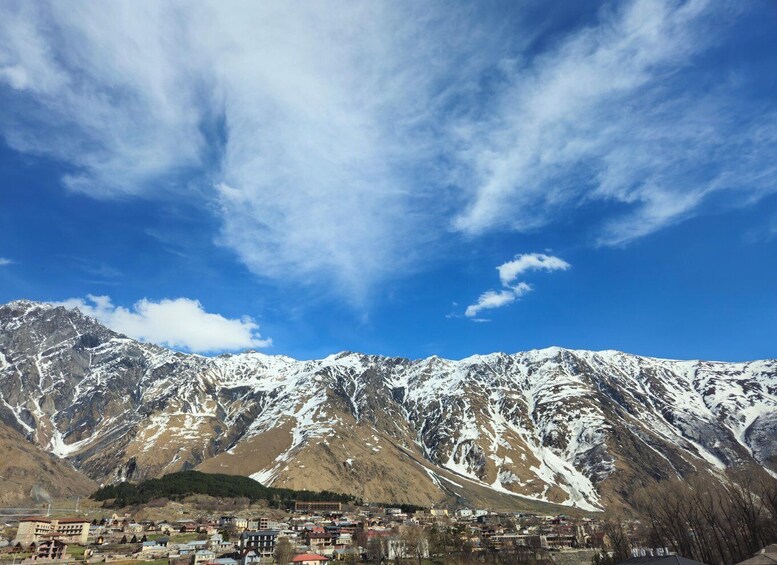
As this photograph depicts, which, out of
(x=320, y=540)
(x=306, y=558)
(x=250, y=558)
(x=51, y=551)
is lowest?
(x=250, y=558)

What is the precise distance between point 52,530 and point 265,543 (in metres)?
48.6

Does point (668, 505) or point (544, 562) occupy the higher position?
point (668, 505)

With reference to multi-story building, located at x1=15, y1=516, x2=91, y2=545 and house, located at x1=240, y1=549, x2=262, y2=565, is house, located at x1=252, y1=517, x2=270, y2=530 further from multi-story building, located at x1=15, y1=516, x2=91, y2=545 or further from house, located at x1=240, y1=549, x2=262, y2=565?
house, located at x1=240, y1=549, x2=262, y2=565

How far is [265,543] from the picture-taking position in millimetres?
115562

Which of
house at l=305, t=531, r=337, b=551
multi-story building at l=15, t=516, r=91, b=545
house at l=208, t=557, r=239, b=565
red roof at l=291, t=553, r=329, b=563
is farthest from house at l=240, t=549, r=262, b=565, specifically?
multi-story building at l=15, t=516, r=91, b=545

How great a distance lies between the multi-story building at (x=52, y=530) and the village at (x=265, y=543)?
193 millimetres

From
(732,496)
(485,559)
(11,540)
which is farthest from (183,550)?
(732,496)

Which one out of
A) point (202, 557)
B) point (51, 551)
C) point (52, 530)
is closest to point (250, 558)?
point (202, 557)

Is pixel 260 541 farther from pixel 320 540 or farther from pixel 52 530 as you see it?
pixel 52 530

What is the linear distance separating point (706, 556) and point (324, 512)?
495 ft

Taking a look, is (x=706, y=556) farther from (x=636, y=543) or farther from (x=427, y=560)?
(x=427, y=560)

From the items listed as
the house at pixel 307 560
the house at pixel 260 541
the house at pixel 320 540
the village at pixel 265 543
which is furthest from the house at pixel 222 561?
the house at pixel 320 540

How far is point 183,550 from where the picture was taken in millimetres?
99562

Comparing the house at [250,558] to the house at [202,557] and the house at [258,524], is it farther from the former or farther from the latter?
the house at [258,524]
